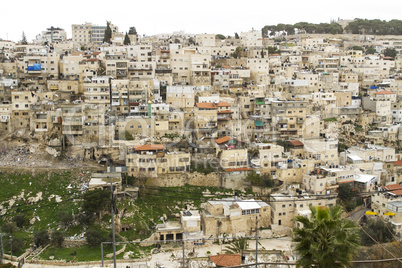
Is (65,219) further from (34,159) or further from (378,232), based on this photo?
(378,232)

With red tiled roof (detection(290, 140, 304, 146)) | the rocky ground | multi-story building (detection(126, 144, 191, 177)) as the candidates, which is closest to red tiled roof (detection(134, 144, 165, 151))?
multi-story building (detection(126, 144, 191, 177))

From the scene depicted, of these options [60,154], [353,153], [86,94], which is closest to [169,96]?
[86,94]

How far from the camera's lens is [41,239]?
23250 millimetres

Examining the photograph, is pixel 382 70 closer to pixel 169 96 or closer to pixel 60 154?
pixel 169 96

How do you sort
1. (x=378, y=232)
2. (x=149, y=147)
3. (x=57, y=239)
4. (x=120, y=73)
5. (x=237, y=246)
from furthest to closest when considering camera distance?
(x=120, y=73)
(x=149, y=147)
(x=378, y=232)
(x=237, y=246)
(x=57, y=239)

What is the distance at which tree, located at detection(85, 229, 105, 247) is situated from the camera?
2316 cm

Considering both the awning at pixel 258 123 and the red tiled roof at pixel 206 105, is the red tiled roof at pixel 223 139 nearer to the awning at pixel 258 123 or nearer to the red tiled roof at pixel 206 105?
the red tiled roof at pixel 206 105

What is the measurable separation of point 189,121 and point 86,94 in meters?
8.00

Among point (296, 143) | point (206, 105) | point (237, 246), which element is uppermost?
point (206, 105)

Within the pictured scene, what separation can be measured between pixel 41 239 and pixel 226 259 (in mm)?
9433

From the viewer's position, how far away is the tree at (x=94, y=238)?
23156 millimetres

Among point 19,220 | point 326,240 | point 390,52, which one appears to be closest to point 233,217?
point 19,220

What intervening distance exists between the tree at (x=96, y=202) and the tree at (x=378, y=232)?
47.0ft

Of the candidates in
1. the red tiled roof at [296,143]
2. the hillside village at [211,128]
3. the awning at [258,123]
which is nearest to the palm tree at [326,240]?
the hillside village at [211,128]
